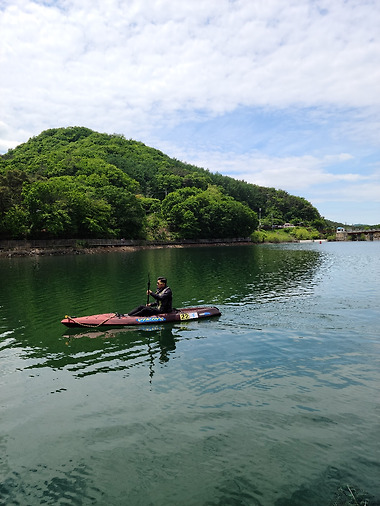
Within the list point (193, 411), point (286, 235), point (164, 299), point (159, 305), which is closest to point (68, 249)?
point (159, 305)

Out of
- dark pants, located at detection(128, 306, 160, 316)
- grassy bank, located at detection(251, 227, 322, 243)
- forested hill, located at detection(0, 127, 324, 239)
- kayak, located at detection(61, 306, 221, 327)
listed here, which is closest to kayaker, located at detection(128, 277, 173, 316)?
dark pants, located at detection(128, 306, 160, 316)

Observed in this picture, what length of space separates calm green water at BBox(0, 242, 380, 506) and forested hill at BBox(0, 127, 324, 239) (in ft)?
205

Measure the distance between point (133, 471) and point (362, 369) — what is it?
9.22 metres

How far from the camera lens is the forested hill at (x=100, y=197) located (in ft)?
255

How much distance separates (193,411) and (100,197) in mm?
96473

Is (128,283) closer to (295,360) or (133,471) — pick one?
(295,360)

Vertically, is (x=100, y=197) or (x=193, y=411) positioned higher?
(x=100, y=197)

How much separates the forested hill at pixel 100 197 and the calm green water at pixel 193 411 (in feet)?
205

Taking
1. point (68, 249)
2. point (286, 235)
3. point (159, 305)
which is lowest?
point (159, 305)

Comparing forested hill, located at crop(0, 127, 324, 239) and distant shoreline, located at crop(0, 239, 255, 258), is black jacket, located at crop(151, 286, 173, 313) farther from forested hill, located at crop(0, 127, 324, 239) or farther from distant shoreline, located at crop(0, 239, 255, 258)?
forested hill, located at crop(0, 127, 324, 239)

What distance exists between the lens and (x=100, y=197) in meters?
101

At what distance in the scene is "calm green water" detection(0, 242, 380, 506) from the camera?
7.16 meters

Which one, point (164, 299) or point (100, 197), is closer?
point (164, 299)

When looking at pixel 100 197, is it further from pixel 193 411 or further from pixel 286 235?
pixel 286 235
